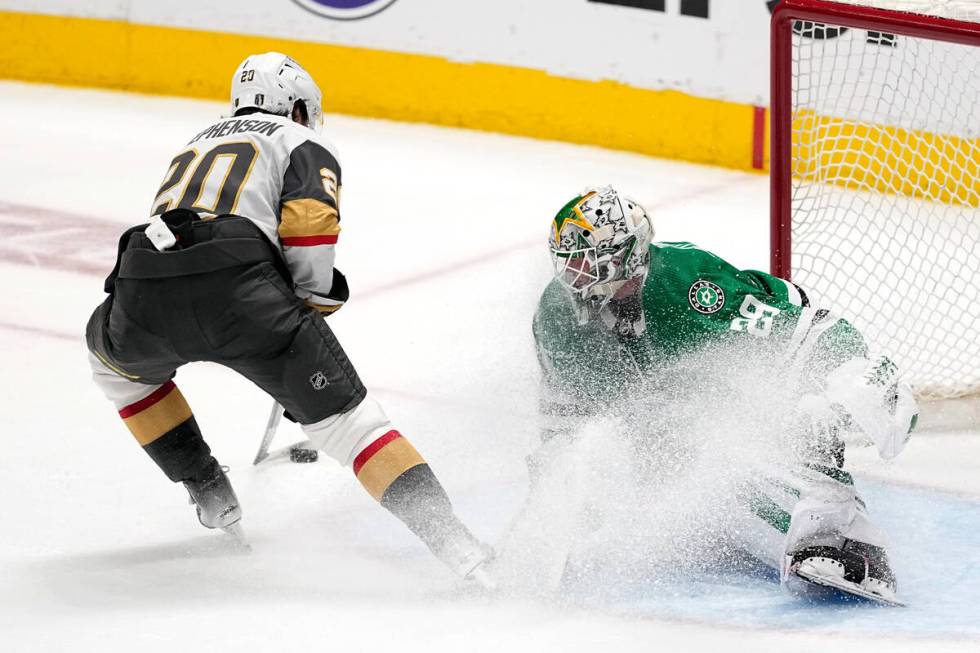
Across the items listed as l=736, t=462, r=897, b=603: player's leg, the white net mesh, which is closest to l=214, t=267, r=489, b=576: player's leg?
l=736, t=462, r=897, b=603: player's leg

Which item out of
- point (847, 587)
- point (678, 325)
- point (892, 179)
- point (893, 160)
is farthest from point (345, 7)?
point (847, 587)

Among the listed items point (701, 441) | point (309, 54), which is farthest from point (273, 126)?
point (309, 54)

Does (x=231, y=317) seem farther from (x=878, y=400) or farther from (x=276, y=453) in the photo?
(x=878, y=400)

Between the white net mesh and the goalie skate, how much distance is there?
111 cm

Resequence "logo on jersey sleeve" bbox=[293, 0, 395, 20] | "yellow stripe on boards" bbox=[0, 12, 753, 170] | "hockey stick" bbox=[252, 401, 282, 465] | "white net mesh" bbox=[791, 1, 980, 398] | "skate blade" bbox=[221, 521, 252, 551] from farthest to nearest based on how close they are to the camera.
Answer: "logo on jersey sleeve" bbox=[293, 0, 395, 20], "yellow stripe on boards" bbox=[0, 12, 753, 170], "white net mesh" bbox=[791, 1, 980, 398], "hockey stick" bbox=[252, 401, 282, 465], "skate blade" bbox=[221, 521, 252, 551]

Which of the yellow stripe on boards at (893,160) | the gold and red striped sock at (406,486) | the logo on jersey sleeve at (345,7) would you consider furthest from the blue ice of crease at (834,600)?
the logo on jersey sleeve at (345,7)

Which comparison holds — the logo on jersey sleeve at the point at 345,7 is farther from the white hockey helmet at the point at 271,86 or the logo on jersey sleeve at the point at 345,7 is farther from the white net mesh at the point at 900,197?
the white hockey helmet at the point at 271,86

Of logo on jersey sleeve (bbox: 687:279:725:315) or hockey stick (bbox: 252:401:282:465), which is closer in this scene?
logo on jersey sleeve (bbox: 687:279:725:315)

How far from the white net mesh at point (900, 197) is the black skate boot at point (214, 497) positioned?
5.26 ft

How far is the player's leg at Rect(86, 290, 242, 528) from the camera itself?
2.75 meters

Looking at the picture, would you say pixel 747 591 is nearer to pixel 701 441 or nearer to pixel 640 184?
pixel 701 441

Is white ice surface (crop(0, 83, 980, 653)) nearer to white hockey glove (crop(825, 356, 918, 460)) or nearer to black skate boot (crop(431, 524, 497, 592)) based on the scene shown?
black skate boot (crop(431, 524, 497, 592))

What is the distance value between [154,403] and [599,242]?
0.95 m

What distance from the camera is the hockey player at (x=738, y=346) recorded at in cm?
271
